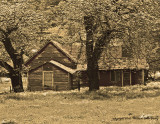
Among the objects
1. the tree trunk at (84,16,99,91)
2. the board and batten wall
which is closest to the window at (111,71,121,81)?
the board and batten wall

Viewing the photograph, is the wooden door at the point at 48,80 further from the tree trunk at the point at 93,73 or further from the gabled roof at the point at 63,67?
the tree trunk at the point at 93,73

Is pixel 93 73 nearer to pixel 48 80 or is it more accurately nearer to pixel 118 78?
pixel 48 80

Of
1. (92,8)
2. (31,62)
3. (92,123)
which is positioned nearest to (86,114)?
(92,123)

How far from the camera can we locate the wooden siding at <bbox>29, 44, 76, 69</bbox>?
43125mm

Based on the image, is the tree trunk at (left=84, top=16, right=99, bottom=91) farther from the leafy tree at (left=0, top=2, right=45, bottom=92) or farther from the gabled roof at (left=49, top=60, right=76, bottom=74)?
the gabled roof at (left=49, top=60, right=76, bottom=74)

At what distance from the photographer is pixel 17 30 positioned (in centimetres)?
3038

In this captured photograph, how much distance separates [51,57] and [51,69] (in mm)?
2134

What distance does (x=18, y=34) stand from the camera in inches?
1214

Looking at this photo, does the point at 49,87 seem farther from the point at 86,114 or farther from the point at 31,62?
the point at 86,114

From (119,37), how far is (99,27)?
207 cm

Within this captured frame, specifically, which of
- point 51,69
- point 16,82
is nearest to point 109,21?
point 16,82

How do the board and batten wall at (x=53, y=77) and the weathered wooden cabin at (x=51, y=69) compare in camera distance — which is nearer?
the board and batten wall at (x=53, y=77)

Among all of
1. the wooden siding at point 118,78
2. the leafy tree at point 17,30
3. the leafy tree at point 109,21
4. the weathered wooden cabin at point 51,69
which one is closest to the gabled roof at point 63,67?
the weathered wooden cabin at point 51,69

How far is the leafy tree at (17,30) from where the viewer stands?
27.9m
